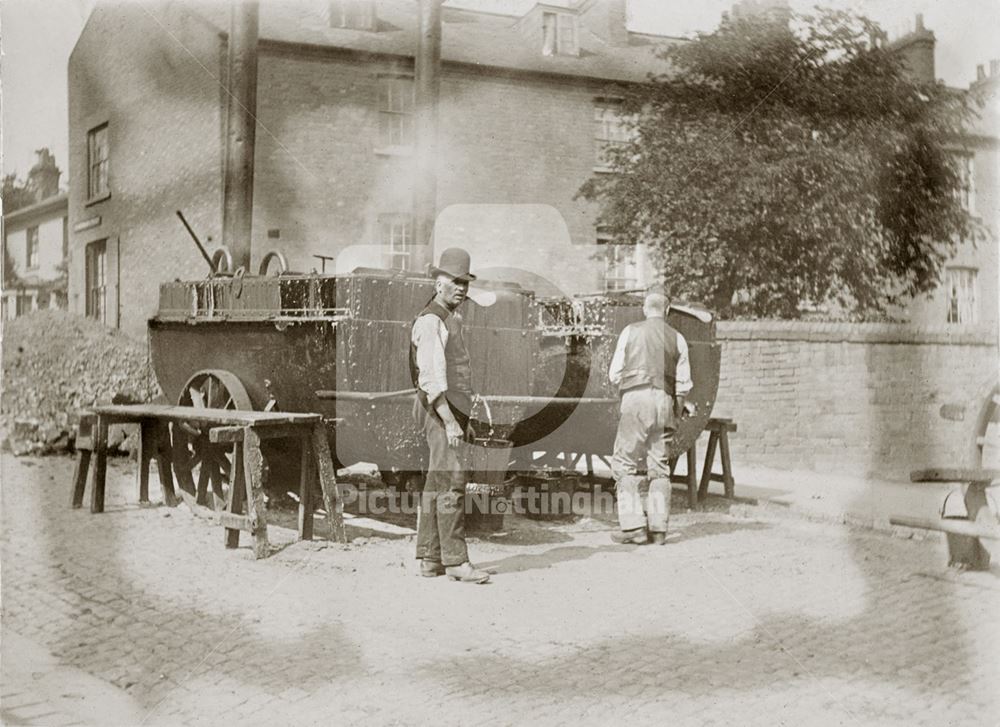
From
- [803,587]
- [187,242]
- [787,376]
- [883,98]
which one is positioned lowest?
[803,587]

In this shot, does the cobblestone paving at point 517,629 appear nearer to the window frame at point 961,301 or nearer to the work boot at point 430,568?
the work boot at point 430,568

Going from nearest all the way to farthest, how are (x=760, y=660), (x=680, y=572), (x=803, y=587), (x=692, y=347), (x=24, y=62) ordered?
(x=760, y=660), (x=24, y=62), (x=803, y=587), (x=680, y=572), (x=692, y=347)

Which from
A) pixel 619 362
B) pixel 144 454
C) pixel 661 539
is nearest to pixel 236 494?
pixel 144 454

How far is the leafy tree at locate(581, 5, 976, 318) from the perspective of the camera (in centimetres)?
897

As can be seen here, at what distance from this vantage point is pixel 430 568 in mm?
6051

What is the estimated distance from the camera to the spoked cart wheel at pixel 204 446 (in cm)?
774

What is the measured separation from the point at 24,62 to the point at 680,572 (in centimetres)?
486

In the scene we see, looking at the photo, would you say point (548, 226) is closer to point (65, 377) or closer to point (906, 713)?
point (65, 377)

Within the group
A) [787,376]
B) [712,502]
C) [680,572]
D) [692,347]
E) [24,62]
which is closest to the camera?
[24,62]

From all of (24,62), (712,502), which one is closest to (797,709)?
(24,62)

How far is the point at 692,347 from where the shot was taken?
28.3 feet

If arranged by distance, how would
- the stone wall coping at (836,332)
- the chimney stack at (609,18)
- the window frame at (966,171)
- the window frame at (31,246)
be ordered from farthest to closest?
1. the stone wall coping at (836,332)
2. the window frame at (966,171)
3. the chimney stack at (609,18)
4. the window frame at (31,246)

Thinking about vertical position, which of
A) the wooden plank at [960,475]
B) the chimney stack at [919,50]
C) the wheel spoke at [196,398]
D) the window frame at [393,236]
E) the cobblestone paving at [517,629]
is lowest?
the cobblestone paving at [517,629]

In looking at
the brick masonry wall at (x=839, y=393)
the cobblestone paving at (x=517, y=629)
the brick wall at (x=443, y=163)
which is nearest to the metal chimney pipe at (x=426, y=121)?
the brick wall at (x=443, y=163)
